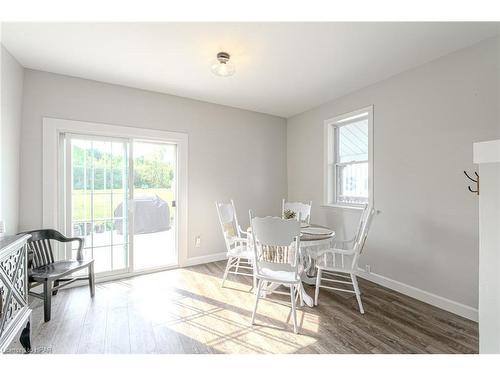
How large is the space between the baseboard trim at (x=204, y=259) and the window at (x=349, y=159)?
1.96 meters

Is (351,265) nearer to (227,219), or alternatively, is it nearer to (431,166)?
(431,166)

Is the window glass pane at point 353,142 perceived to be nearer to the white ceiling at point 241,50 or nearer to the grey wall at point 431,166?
the grey wall at point 431,166

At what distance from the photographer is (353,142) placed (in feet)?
11.3

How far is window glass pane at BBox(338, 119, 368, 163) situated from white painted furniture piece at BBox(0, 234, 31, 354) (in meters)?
3.75

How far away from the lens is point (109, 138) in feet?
10.1

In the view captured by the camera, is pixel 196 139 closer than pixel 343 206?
No

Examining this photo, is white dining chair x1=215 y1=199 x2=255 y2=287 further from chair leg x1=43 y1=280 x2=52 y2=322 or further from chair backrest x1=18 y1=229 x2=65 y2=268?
chair backrest x1=18 y1=229 x2=65 y2=268

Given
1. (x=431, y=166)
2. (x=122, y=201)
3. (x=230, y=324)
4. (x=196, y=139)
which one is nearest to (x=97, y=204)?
(x=122, y=201)

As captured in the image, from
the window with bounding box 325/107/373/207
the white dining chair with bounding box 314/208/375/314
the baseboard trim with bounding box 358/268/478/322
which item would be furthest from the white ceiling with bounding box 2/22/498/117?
the baseboard trim with bounding box 358/268/478/322

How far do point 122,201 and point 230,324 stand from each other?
217 cm

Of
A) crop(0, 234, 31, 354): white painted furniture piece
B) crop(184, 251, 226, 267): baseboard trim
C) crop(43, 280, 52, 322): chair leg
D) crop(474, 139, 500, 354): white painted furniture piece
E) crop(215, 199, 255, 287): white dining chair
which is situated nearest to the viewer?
crop(474, 139, 500, 354): white painted furniture piece

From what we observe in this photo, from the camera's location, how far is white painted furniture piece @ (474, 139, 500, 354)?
108 centimetres

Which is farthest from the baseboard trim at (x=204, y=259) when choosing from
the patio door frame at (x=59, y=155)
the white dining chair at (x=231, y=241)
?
the patio door frame at (x=59, y=155)
